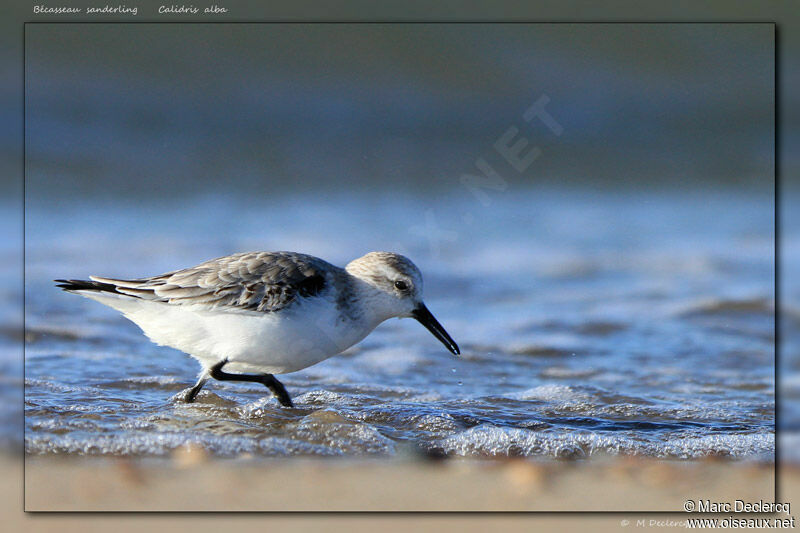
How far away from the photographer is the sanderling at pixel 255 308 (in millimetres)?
4805

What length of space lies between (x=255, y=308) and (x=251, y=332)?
131mm

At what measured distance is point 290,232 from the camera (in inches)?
350

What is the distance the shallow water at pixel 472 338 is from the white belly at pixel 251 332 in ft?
1.12

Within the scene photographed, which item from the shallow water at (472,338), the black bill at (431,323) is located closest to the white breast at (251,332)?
the shallow water at (472,338)

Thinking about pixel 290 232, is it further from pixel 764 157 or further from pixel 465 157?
pixel 764 157

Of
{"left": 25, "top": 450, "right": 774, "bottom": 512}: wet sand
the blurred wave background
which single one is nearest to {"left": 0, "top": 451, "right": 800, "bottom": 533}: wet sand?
{"left": 25, "top": 450, "right": 774, "bottom": 512}: wet sand

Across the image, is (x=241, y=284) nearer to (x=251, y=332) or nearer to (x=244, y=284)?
(x=244, y=284)

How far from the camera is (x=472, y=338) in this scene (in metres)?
6.93

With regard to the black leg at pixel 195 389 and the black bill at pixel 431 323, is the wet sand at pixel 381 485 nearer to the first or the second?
the black leg at pixel 195 389

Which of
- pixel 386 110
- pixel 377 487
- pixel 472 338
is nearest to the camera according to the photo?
pixel 377 487

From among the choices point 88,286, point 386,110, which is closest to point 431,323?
point 88,286

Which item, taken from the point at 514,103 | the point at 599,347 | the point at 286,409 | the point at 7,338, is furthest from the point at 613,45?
the point at 7,338

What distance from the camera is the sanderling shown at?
15.8ft

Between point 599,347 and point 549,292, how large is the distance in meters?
1.25
